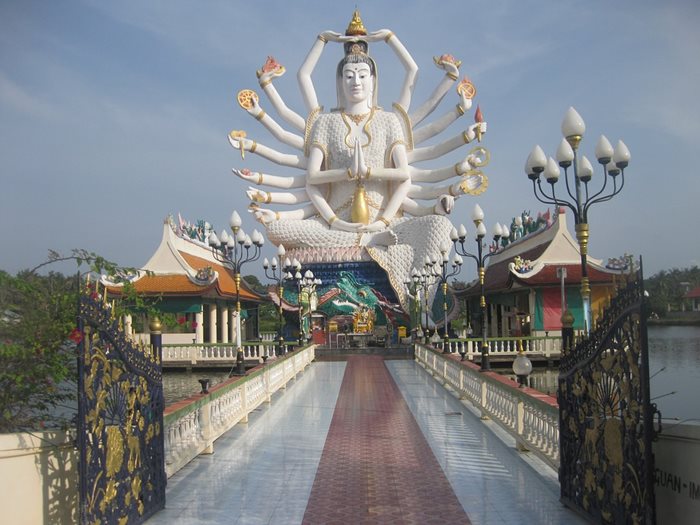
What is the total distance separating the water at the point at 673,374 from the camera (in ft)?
33.3

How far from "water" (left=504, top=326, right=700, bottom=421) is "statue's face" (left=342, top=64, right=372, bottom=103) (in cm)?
1658

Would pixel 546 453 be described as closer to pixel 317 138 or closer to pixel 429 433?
pixel 429 433

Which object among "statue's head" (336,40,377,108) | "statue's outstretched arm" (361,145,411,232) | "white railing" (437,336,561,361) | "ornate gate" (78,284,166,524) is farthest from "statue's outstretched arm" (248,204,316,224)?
"ornate gate" (78,284,166,524)

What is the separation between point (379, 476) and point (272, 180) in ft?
93.7

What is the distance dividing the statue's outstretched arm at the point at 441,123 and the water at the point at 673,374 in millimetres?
13381

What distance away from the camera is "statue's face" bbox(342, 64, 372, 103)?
31.7 meters

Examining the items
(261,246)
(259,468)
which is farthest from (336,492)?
(261,246)

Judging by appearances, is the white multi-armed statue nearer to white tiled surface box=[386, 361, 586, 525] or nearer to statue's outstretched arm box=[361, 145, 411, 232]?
statue's outstretched arm box=[361, 145, 411, 232]

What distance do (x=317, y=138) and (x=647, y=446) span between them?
99.7 ft

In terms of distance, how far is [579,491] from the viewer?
194 inches

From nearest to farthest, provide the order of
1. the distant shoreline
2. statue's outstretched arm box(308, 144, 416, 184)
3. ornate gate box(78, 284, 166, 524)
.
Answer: ornate gate box(78, 284, 166, 524) < the distant shoreline < statue's outstretched arm box(308, 144, 416, 184)

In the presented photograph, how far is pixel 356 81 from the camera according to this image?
31.6m

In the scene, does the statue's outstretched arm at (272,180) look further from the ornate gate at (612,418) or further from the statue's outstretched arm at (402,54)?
the ornate gate at (612,418)

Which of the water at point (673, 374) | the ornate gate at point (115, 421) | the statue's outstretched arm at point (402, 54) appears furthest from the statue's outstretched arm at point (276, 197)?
the ornate gate at point (115, 421)
